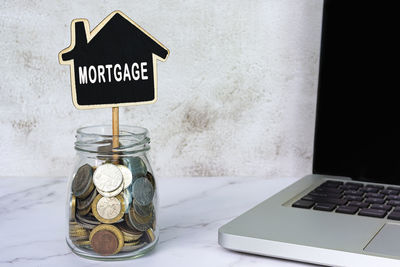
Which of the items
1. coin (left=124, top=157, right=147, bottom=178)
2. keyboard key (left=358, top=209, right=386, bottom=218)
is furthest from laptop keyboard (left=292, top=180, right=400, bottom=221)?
coin (left=124, top=157, right=147, bottom=178)

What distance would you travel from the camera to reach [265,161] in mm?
1160

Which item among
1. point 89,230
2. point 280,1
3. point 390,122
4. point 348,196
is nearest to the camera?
point 89,230

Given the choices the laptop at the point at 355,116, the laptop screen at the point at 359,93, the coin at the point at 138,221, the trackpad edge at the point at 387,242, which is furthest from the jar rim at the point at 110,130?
the laptop screen at the point at 359,93

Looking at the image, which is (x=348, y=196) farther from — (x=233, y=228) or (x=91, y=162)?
(x=91, y=162)

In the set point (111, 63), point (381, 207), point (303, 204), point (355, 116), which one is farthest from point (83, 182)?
point (355, 116)

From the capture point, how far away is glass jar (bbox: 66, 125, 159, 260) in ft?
2.09

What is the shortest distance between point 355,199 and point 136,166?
0.35 meters

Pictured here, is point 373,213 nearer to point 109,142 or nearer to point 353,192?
point 353,192

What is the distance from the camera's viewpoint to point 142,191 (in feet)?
2.17

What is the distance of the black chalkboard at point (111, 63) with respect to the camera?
66cm

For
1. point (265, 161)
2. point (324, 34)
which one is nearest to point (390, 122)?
point (324, 34)

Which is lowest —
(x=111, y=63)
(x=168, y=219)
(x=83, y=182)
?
(x=168, y=219)

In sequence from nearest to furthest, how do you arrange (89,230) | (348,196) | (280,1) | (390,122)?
(89,230) → (348,196) → (390,122) → (280,1)

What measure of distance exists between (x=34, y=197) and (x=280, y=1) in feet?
2.05
